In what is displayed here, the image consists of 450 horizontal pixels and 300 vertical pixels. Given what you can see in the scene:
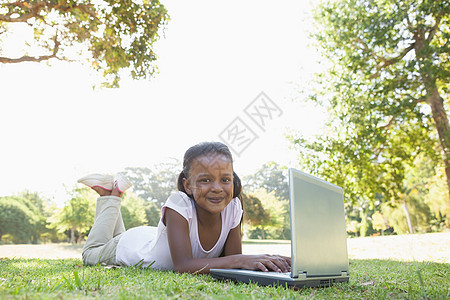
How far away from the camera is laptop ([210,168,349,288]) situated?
1755mm

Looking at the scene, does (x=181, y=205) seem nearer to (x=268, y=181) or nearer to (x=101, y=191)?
(x=101, y=191)

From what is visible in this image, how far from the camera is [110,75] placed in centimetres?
859

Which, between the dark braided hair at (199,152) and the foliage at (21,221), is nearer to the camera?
the dark braided hair at (199,152)

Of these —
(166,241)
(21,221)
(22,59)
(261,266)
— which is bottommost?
(261,266)

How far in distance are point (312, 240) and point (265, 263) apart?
0.47 m

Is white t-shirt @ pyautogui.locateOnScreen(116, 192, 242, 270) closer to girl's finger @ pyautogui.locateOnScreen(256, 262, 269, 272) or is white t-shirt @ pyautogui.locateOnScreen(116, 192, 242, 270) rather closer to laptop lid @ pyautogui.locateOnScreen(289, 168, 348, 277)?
girl's finger @ pyautogui.locateOnScreen(256, 262, 269, 272)

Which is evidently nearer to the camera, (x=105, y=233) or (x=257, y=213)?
(x=105, y=233)

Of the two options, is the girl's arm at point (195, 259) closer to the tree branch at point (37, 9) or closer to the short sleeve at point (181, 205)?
the short sleeve at point (181, 205)

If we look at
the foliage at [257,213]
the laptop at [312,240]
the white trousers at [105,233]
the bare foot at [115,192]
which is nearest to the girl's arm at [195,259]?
the laptop at [312,240]

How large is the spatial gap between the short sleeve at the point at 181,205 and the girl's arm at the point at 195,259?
0.03 meters

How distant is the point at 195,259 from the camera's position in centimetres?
259

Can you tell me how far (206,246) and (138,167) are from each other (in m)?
20.0

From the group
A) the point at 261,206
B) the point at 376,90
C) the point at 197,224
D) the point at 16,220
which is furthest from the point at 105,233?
the point at 16,220

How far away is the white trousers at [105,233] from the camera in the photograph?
386 centimetres
